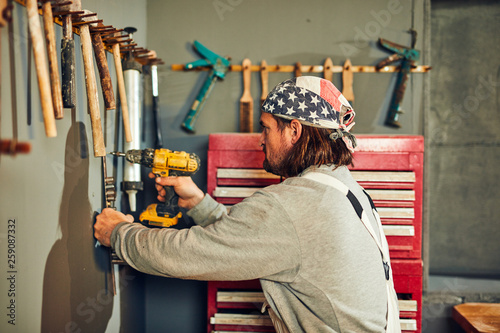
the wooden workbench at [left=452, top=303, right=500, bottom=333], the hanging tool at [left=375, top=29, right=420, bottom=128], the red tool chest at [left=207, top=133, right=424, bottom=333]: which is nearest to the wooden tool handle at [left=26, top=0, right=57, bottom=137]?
the red tool chest at [left=207, top=133, right=424, bottom=333]

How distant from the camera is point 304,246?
4.03 feet

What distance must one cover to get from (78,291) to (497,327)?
1975mm

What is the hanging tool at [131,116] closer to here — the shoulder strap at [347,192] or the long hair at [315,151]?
the long hair at [315,151]

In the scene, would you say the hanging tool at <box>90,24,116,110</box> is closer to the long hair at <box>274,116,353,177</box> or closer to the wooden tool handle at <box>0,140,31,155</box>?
the long hair at <box>274,116,353,177</box>

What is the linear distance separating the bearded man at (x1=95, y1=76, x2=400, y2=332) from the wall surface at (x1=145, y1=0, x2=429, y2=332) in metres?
1.01

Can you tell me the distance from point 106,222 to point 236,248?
646 mm

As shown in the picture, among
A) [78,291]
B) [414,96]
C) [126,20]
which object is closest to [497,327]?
[414,96]

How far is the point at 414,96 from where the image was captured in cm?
232

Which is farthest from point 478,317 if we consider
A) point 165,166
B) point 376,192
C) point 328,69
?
point 165,166

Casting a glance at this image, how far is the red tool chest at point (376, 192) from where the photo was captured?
1.86 metres

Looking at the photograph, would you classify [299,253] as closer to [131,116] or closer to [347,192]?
[347,192]

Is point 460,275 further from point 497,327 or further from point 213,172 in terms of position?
point 213,172

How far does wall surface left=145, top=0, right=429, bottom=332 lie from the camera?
232cm

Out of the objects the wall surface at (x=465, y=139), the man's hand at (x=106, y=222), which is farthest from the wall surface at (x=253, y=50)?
the man's hand at (x=106, y=222)
